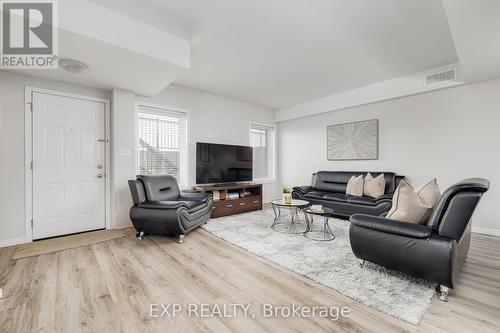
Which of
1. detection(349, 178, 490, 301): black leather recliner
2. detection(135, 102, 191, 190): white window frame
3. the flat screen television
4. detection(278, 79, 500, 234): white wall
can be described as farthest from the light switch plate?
detection(278, 79, 500, 234): white wall

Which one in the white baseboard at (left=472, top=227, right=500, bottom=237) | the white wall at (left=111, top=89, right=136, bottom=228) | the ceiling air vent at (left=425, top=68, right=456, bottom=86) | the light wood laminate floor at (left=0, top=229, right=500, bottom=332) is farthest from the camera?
the white wall at (left=111, top=89, right=136, bottom=228)

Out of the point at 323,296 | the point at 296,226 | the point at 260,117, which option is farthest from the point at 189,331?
the point at 260,117

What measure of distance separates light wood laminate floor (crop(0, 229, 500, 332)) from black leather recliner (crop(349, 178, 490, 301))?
25 centimetres

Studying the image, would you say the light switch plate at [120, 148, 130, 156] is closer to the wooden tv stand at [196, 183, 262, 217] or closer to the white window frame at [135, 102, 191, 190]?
the white window frame at [135, 102, 191, 190]

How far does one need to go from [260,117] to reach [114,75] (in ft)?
12.0

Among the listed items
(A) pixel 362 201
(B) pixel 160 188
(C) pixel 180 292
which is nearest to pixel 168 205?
(B) pixel 160 188

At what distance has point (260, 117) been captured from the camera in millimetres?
6008

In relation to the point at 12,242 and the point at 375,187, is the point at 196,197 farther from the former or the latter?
Answer: the point at 375,187

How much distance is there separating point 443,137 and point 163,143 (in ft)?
16.6

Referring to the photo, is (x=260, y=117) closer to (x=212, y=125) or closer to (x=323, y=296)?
(x=212, y=125)

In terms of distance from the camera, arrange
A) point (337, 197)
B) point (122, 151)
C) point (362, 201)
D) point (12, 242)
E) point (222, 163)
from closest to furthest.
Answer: point (12, 242) < point (122, 151) < point (362, 201) < point (337, 197) < point (222, 163)

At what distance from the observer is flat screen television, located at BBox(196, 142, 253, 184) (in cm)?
447

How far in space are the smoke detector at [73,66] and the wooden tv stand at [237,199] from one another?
2520 millimetres

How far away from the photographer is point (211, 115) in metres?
4.95
